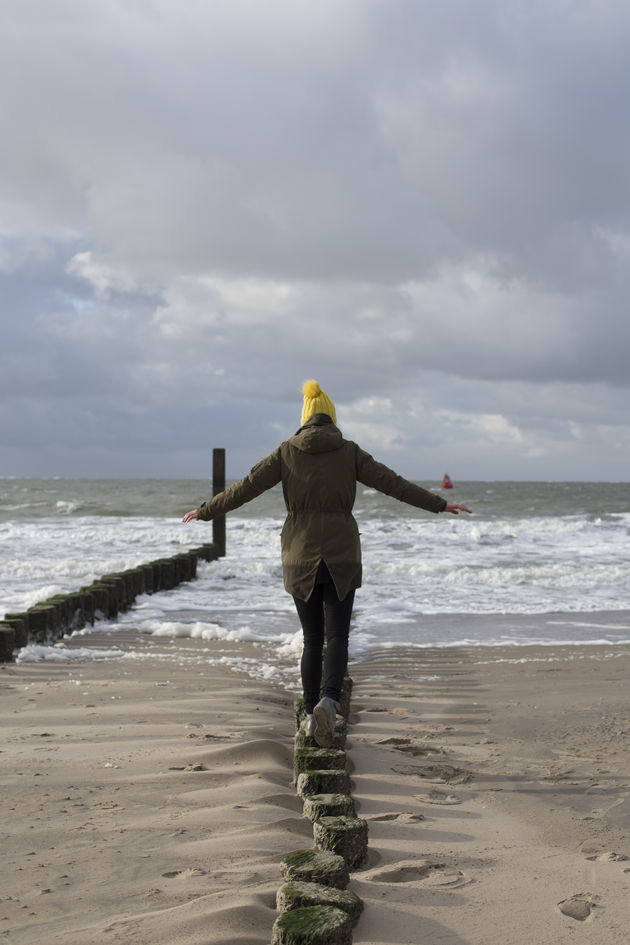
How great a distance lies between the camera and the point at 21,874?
2494mm

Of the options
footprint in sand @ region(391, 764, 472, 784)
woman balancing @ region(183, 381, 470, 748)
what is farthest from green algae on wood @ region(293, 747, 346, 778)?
footprint in sand @ region(391, 764, 472, 784)

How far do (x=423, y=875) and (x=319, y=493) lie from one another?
1.82m

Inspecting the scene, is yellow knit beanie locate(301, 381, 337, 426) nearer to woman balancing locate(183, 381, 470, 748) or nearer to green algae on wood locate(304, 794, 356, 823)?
woman balancing locate(183, 381, 470, 748)

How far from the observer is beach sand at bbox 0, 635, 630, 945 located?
88.1 inches

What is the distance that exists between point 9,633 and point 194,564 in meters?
7.39

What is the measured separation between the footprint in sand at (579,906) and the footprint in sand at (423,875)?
12.0 inches

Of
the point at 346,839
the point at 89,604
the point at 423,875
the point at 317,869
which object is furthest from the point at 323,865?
the point at 89,604

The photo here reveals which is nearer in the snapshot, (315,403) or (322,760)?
(322,760)

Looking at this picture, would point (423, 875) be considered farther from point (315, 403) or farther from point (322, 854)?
point (315, 403)

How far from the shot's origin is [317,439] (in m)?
3.95

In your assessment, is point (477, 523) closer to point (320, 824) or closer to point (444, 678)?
point (444, 678)

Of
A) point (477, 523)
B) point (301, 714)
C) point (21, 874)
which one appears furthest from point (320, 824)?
point (477, 523)

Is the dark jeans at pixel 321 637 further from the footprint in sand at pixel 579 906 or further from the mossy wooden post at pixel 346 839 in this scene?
the footprint in sand at pixel 579 906

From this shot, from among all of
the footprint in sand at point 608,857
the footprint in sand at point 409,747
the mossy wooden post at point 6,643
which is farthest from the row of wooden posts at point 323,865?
the mossy wooden post at point 6,643
